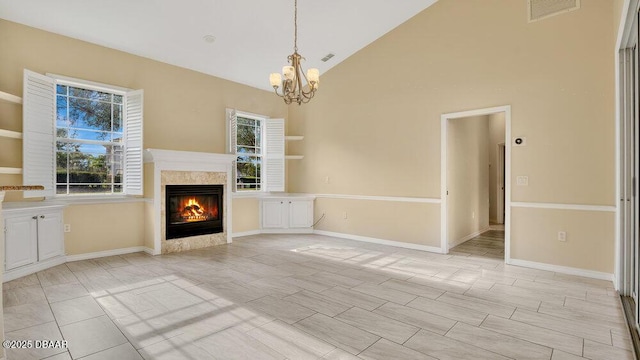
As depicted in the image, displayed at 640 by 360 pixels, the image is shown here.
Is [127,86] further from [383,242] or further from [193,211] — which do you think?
[383,242]

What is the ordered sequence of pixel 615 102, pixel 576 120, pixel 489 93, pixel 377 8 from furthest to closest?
pixel 377 8
pixel 489 93
pixel 576 120
pixel 615 102

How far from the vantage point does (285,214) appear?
679 centimetres

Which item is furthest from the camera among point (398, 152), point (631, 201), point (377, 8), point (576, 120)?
point (398, 152)

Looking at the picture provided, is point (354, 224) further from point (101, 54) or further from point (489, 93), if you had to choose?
point (101, 54)

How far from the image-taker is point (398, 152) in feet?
18.2

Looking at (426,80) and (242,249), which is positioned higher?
(426,80)

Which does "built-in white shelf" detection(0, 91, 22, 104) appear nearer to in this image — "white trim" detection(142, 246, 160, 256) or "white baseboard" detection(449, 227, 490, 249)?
"white trim" detection(142, 246, 160, 256)

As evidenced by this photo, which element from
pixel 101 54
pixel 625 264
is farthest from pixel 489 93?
pixel 101 54

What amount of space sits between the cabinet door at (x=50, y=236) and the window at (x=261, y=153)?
10.0 ft

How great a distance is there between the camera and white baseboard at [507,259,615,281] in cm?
376

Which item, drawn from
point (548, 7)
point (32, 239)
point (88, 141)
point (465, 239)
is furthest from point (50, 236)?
point (548, 7)

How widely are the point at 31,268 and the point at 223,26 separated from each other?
4136 millimetres

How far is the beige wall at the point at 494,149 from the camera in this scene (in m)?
8.37

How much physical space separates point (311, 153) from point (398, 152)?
2.11 m
